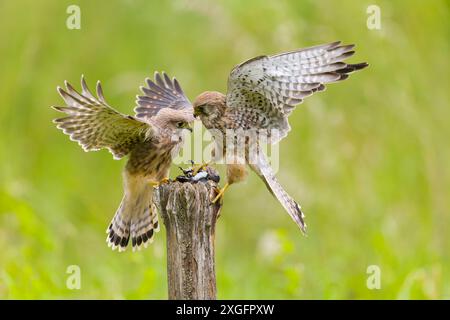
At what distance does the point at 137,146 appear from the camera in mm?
8055

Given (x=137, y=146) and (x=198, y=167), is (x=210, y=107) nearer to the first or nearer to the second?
(x=198, y=167)

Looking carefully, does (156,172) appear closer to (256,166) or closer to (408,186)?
(256,166)

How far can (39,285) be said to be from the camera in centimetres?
885

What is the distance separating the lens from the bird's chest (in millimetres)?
8070

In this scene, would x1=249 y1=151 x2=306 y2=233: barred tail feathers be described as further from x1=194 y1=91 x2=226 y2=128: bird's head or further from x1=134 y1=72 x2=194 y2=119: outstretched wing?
x1=134 y1=72 x2=194 y2=119: outstretched wing

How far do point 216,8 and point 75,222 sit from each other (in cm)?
257

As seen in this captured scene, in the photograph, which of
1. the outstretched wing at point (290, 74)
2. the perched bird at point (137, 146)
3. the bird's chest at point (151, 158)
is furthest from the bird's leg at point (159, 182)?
the outstretched wing at point (290, 74)

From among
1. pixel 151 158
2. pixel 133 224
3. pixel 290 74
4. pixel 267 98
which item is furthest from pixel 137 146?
pixel 290 74

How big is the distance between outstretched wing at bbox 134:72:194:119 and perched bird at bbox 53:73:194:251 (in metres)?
0.06

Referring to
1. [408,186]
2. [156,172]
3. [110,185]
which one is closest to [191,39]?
[110,185]

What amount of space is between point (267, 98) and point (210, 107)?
439mm

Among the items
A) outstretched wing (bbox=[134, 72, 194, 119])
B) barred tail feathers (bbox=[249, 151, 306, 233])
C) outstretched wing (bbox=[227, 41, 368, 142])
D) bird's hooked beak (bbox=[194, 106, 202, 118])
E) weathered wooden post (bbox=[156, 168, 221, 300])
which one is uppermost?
outstretched wing (bbox=[134, 72, 194, 119])

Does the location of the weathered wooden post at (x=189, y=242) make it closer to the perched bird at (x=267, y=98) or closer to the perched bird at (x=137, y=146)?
the perched bird at (x=267, y=98)

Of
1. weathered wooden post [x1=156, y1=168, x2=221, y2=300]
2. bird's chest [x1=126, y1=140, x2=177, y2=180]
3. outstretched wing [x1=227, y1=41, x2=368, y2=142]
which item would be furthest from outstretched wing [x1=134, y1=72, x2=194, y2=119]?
weathered wooden post [x1=156, y1=168, x2=221, y2=300]
